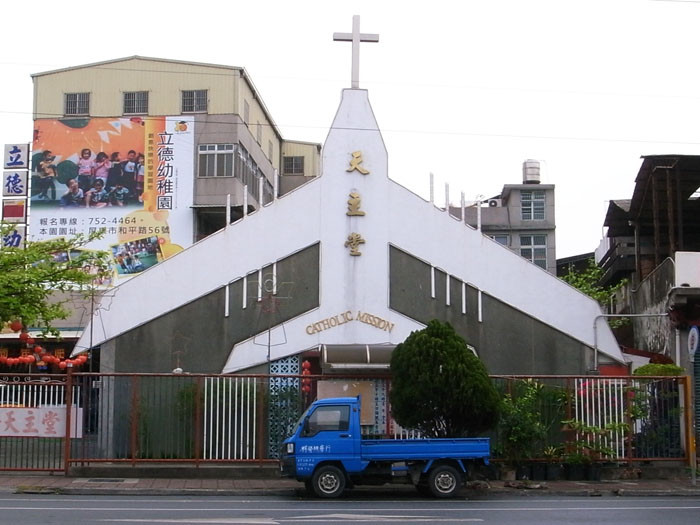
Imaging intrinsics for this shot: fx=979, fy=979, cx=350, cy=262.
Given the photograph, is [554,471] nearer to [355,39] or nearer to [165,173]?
[355,39]

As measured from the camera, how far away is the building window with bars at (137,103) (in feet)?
161

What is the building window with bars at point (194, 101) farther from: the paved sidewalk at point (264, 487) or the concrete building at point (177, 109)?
the paved sidewalk at point (264, 487)

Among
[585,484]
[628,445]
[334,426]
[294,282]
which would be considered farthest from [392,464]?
[294,282]

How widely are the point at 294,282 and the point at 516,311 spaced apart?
620cm

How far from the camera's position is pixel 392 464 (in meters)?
19.0

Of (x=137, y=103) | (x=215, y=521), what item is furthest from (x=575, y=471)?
(x=137, y=103)

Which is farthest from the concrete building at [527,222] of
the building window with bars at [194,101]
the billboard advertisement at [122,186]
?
the billboard advertisement at [122,186]

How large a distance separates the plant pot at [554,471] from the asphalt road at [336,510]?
2598 millimetres

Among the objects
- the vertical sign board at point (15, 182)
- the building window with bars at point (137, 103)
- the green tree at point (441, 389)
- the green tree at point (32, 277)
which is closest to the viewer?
the green tree at point (441, 389)

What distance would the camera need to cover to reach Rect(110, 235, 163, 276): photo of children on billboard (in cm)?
4681

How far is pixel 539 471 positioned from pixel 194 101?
32092 mm

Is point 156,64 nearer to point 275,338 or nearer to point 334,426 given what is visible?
point 275,338

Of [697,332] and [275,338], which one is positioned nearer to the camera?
[697,332]

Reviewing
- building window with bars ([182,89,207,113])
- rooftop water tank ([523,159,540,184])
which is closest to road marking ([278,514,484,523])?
building window with bars ([182,89,207,113])
